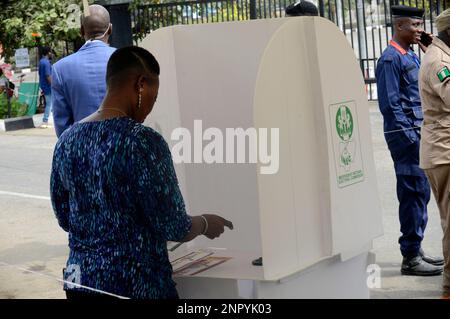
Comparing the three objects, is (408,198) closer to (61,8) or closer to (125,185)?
(61,8)

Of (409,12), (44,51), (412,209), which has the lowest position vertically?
(412,209)

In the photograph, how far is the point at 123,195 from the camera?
3.09 meters

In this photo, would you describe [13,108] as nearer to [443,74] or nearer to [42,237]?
[42,237]

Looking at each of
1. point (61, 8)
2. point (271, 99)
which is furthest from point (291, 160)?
point (61, 8)

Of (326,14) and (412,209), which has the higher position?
(326,14)

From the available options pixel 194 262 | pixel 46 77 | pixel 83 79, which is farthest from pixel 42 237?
pixel 46 77

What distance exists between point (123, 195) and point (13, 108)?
16.5 meters

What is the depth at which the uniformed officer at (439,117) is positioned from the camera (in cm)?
531

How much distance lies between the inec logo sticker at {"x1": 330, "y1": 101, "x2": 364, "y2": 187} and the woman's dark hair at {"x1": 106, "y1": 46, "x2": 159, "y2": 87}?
0.81 metres

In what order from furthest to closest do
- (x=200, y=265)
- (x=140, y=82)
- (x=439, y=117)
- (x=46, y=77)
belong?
1. (x=46, y=77)
2. (x=439, y=117)
3. (x=200, y=265)
4. (x=140, y=82)

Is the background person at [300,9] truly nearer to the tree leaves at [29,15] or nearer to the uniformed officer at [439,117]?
the uniformed officer at [439,117]

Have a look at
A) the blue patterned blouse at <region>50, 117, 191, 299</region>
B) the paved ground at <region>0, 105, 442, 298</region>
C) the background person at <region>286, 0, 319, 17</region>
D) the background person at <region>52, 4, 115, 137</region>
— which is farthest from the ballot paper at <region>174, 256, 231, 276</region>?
the background person at <region>286, 0, 319, 17</region>

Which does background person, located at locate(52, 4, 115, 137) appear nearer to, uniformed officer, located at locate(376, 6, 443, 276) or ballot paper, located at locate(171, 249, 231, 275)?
ballot paper, located at locate(171, 249, 231, 275)

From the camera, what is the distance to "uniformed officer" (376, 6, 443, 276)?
20.1ft
